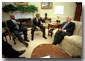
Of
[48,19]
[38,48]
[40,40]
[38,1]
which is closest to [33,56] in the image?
[38,48]

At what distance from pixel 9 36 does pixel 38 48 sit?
542 millimetres

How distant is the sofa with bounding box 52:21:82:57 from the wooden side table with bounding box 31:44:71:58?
0.26ft

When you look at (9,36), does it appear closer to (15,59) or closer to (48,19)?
(15,59)

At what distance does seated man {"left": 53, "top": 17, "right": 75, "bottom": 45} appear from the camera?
2.20m

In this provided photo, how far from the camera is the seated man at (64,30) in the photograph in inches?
86.7

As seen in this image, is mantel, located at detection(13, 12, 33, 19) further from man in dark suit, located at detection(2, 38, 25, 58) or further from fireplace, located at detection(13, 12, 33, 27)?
man in dark suit, located at detection(2, 38, 25, 58)

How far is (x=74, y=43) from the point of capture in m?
2.15

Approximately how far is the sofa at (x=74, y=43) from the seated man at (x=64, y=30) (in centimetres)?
6

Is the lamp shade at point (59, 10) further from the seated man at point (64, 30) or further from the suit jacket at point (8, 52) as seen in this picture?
the suit jacket at point (8, 52)

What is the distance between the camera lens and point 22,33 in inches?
86.6

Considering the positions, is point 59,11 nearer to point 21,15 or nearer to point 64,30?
point 64,30

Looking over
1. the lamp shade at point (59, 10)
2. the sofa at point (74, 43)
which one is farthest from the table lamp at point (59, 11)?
the sofa at point (74, 43)

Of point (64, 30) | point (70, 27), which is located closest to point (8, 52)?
point (64, 30)

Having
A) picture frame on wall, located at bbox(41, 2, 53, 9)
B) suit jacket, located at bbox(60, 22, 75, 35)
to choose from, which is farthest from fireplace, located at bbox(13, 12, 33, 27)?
suit jacket, located at bbox(60, 22, 75, 35)
